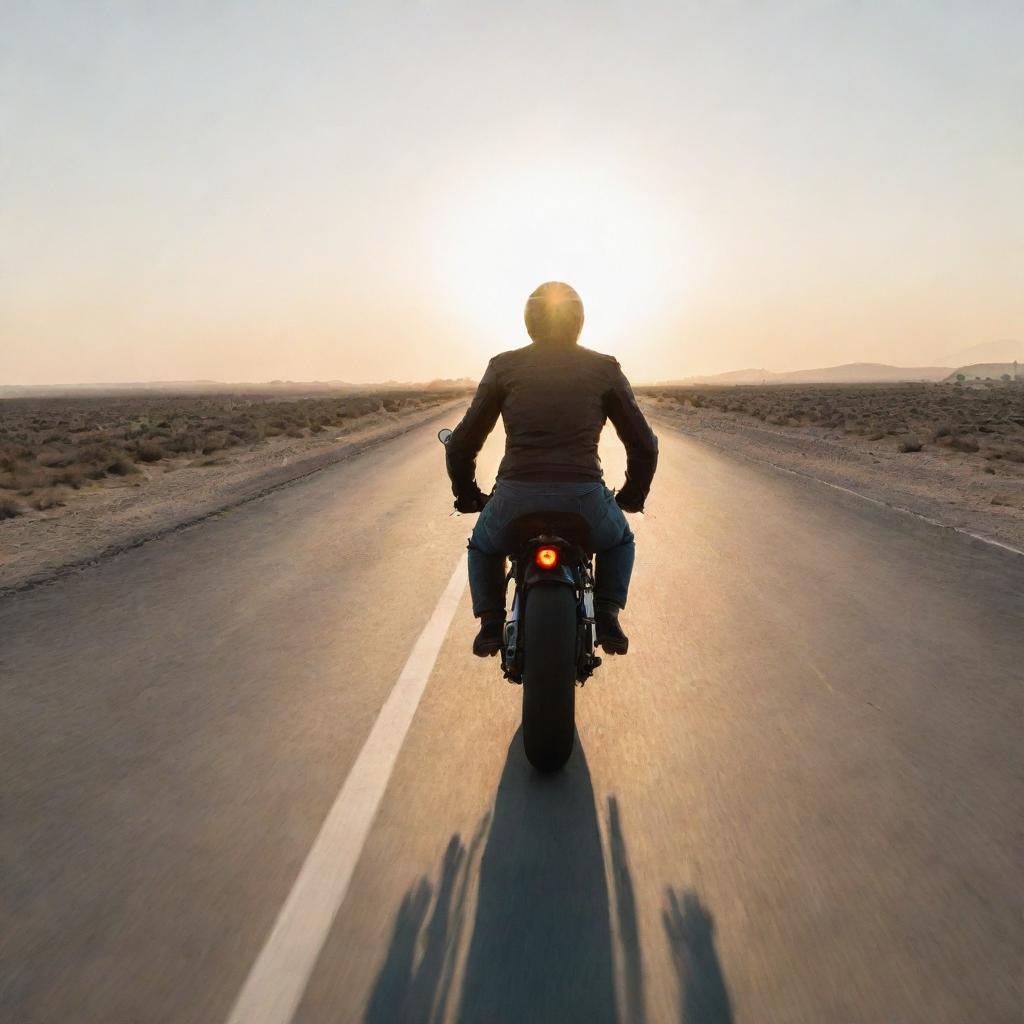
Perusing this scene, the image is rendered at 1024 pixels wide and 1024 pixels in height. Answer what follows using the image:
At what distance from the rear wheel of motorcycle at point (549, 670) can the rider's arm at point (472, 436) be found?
0.87 meters

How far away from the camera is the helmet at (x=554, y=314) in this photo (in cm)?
398

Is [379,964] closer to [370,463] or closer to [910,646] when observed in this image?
[910,646]

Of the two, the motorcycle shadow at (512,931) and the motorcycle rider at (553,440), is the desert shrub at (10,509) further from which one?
the motorcycle shadow at (512,931)

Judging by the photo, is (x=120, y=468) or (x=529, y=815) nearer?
(x=529, y=815)

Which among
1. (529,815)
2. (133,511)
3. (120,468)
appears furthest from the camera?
(120,468)

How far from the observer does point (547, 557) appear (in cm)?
370

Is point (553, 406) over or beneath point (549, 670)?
over

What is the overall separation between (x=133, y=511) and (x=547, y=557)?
1083 cm

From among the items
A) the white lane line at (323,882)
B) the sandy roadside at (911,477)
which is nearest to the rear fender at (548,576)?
the white lane line at (323,882)

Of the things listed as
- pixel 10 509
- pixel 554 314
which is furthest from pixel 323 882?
pixel 10 509

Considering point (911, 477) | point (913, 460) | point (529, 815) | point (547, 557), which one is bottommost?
point (913, 460)

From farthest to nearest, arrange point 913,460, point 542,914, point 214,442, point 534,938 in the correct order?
1. point 214,442
2. point 913,460
3. point 542,914
4. point 534,938

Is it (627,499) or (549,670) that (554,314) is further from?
(549,670)

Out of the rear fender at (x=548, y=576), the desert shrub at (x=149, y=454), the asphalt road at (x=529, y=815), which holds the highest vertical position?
the rear fender at (x=548, y=576)
